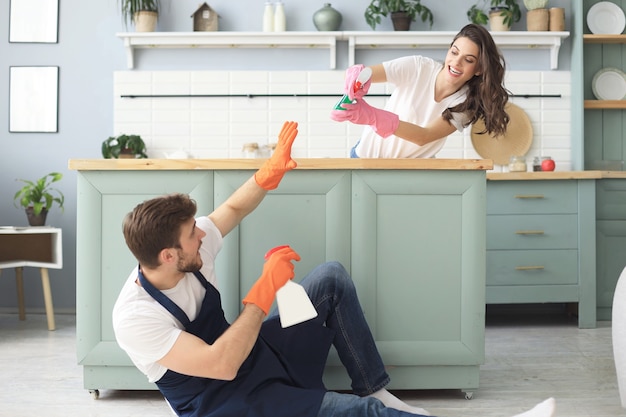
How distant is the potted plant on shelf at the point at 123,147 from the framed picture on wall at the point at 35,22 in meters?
0.77

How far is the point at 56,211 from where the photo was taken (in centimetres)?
434

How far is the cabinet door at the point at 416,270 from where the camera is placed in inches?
96.3

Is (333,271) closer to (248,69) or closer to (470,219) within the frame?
(470,219)

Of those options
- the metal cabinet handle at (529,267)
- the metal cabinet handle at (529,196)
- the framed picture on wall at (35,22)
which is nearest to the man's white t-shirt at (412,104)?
the metal cabinet handle at (529,196)

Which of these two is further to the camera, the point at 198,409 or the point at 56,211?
the point at 56,211

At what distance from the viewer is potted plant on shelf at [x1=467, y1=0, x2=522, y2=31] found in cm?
425

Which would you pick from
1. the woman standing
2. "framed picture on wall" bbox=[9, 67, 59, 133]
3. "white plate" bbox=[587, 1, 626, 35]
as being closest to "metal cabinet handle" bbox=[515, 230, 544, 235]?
"white plate" bbox=[587, 1, 626, 35]

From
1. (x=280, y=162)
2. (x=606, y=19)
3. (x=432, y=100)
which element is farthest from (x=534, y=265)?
(x=280, y=162)

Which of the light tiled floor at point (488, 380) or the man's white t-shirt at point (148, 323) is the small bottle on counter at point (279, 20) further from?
the man's white t-shirt at point (148, 323)

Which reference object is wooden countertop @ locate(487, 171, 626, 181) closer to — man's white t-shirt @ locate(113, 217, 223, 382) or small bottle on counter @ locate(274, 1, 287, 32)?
small bottle on counter @ locate(274, 1, 287, 32)

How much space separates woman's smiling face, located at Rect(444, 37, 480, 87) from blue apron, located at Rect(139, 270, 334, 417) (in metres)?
1.09

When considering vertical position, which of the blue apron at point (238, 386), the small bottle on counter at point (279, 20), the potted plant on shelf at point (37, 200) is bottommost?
the blue apron at point (238, 386)

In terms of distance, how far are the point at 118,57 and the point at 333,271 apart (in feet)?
8.93

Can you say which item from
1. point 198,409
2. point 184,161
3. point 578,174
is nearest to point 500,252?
point 578,174
